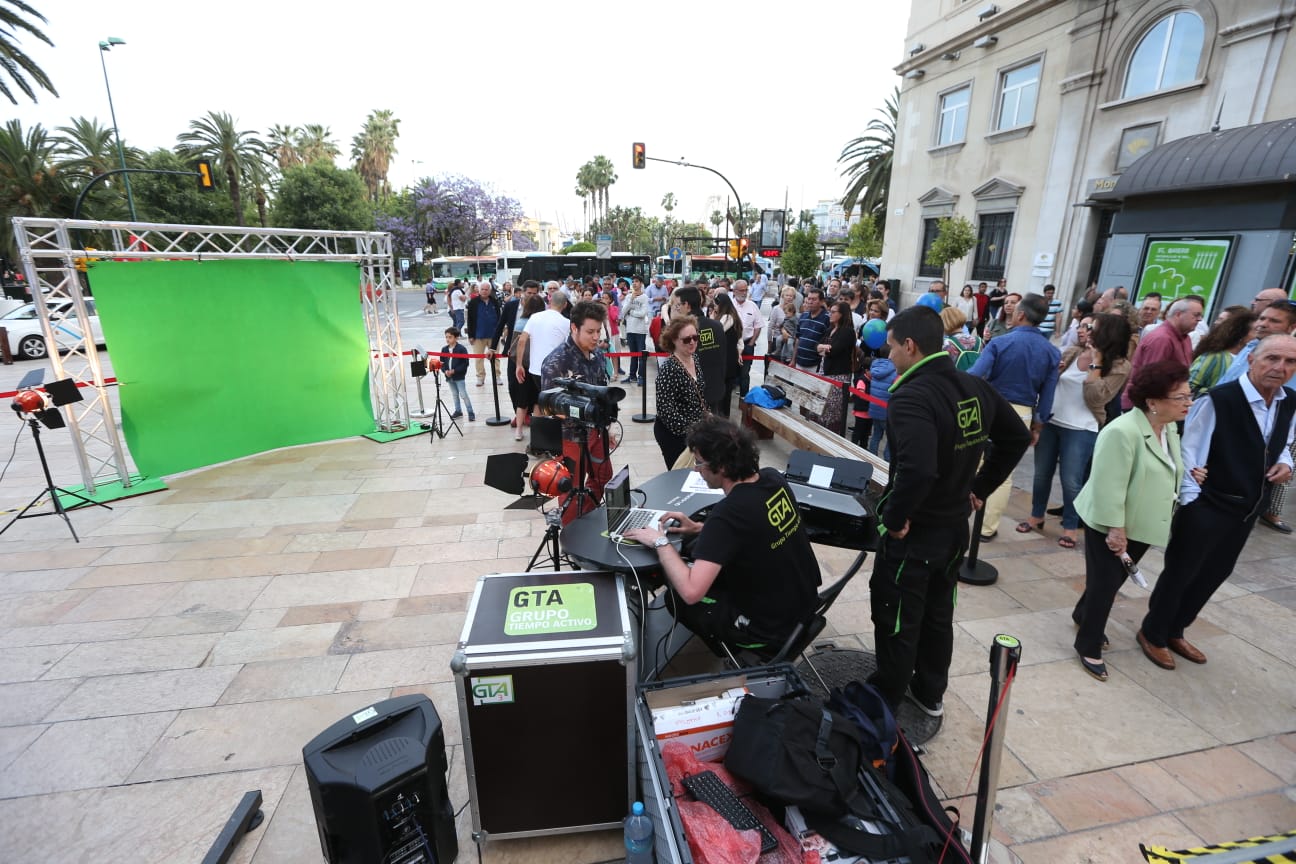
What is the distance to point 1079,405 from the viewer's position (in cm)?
448

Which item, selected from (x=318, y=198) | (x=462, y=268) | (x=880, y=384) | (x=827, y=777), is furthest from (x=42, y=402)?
(x=318, y=198)

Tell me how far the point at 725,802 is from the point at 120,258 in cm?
721

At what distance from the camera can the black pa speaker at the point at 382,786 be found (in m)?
1.85

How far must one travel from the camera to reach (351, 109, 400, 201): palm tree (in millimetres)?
51250

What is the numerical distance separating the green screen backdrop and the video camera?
5096mm

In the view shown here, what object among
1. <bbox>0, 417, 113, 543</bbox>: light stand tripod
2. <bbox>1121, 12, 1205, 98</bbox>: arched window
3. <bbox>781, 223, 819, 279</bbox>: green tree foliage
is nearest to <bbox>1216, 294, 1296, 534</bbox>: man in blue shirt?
<bbox>0, 417, 113, 543</bbox>: light stand tripod

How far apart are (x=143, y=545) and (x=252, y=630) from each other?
6.89ft

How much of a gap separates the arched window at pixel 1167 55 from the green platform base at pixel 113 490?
61.3 ft

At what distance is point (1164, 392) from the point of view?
2848mm

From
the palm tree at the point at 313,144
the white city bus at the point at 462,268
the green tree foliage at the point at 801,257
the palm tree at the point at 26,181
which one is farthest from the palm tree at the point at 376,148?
the green tree foliage at the point at 801,257

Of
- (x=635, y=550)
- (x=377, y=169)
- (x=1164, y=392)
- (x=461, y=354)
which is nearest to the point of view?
(x=635, y=550)

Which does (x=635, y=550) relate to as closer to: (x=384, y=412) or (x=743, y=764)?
(x=743, y=764)

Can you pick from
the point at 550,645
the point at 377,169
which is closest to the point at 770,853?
the point at 550,645

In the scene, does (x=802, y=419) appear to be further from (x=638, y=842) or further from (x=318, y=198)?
(x=318, y=198)
